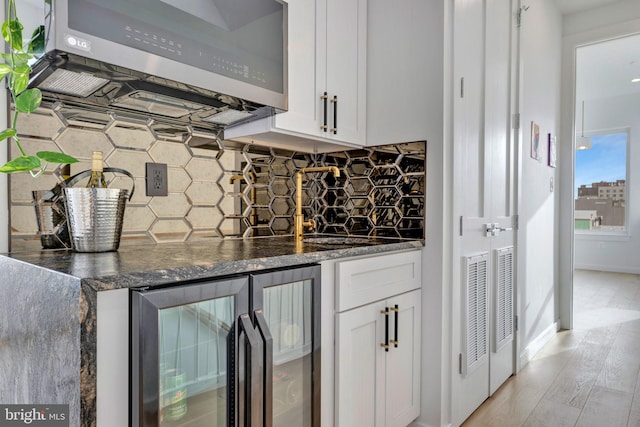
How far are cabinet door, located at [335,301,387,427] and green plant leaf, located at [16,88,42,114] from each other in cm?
111

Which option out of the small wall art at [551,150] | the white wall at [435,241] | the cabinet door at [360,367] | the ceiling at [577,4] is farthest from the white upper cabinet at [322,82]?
the ceiling at [577,4]

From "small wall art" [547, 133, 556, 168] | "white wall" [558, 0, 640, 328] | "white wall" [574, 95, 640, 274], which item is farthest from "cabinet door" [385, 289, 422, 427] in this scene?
"white wall" [574, 95, 640, 274]

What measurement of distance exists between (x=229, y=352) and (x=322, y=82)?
127cm

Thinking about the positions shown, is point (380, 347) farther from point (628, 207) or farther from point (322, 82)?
point (628, 207)

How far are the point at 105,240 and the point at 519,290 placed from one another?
2452 millimetres

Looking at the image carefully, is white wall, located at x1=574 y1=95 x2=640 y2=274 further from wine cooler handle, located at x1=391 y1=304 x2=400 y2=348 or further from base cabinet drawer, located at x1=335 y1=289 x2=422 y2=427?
wine cooler handle, located at x1=391 y1=304 x2=400 y2=348

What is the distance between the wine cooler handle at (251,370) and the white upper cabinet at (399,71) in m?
1.27

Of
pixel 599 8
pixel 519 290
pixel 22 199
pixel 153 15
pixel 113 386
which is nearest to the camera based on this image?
pixel 113 386

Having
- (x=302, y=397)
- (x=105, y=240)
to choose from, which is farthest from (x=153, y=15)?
(x=302, y=397)

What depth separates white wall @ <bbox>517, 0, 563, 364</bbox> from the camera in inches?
106

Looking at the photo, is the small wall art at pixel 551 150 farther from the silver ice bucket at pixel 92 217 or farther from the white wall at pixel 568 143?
the silver ice bucket at pixel 92 217

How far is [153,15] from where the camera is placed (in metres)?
1.16

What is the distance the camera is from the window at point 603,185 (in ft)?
23.0

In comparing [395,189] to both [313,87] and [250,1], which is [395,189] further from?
[250,1]
